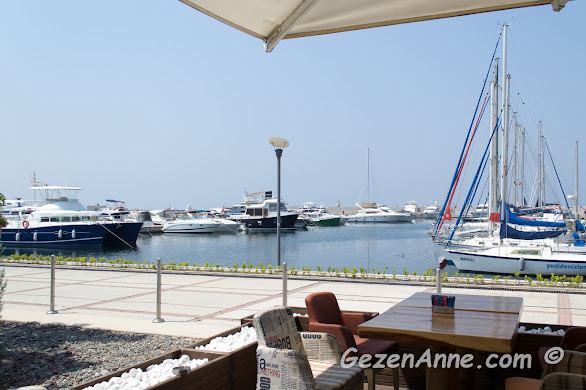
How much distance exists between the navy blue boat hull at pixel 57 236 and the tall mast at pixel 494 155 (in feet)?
87.8

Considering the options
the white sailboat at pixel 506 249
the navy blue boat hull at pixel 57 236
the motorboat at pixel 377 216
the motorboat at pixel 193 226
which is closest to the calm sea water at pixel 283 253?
the navy blue boat hull at pixel 57 236

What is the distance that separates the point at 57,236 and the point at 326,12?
126 ft

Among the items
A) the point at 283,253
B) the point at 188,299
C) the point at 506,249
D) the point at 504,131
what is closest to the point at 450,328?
the point at 188,299

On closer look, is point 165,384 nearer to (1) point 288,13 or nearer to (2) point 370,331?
(2) point 370,331

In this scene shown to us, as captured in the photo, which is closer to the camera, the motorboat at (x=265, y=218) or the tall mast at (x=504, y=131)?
the tall mast at (x=504, y=131)

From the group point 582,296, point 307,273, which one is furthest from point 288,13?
point 307,273

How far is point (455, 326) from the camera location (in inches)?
147

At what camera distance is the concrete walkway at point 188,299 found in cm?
782

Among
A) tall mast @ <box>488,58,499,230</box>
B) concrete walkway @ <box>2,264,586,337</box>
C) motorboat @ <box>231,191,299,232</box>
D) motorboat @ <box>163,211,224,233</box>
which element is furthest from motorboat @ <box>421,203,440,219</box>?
concrete walkway @ <box>2,264,586,337</box>

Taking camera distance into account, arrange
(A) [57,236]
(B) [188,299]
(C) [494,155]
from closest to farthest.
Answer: (B) [188,299] → (C) [494,155] → (A) [57,236]

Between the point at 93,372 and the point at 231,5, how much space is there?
3.88 meters

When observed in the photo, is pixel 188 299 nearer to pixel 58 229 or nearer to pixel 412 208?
pixel 58 229

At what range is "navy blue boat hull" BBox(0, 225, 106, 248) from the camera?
3775cm

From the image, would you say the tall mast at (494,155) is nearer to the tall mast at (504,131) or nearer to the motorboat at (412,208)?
the tall mast at (504,131)
